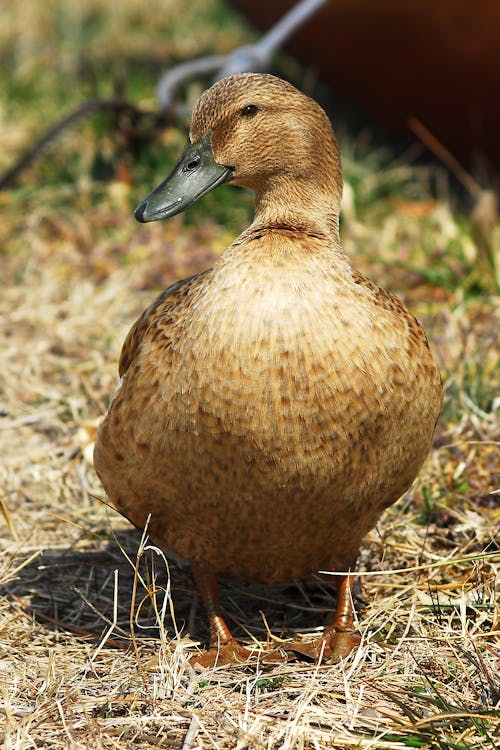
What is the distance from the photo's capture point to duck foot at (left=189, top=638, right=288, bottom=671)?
289cm

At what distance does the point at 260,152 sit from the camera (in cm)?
282

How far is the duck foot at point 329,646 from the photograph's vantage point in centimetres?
293

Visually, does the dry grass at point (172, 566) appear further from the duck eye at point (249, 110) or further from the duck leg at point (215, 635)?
the duck eye at point (249, 110)

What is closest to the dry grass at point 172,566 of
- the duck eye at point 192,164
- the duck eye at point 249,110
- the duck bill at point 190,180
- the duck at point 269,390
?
the duck at point 269,390

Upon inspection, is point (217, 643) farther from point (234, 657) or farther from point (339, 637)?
point (339, 637)

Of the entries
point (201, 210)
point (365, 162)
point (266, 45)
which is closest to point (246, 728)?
point (201, 210)

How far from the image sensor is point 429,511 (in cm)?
348

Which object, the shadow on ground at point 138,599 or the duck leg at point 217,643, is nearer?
the duck leg at point 217,643

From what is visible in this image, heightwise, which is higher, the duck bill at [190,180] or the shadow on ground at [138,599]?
the duck bill at [190,180]

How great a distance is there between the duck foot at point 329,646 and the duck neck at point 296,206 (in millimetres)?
1112

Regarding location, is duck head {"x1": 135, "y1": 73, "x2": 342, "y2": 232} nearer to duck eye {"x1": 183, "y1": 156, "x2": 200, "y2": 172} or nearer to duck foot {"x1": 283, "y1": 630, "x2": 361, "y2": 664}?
duck eye {"x1": 183, "y1": 156, "x2": 200, "y2": 172}

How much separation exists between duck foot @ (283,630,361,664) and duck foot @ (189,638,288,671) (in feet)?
0.16

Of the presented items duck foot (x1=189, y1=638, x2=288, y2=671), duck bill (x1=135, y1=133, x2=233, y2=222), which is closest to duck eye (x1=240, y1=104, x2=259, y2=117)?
duck bill (x1=135, y1=133, x2=233, y2=222)

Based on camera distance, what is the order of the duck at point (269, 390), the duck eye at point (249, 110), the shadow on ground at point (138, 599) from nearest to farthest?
1. the duck at point (269, 390)
2. the duck eye at point (249, 110)
3. the shadow on ground at point (138, 599)
